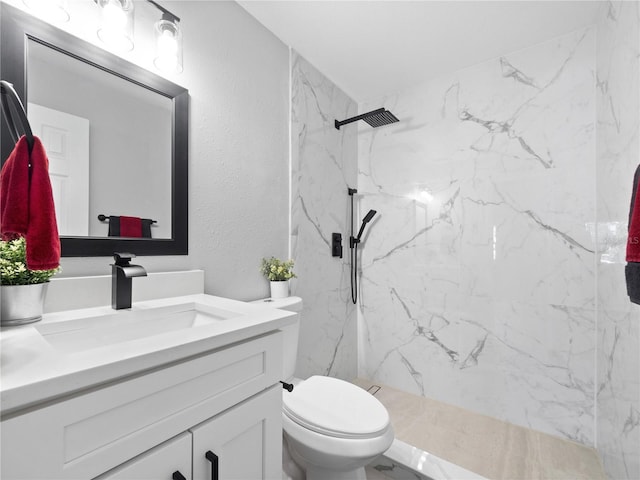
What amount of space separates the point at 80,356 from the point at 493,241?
2097mm

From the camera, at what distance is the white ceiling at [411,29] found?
5.14ft

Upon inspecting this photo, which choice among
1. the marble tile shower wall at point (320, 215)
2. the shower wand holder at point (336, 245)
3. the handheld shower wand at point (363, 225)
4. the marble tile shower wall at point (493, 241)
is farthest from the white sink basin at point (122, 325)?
the marble tile shower wall at point (493, 241)

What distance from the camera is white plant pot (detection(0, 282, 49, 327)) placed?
2.45 feet

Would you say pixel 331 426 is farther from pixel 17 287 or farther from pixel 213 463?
pixel 17 287

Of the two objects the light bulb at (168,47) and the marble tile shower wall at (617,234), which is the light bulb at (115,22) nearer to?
the light bulb at (168,47)

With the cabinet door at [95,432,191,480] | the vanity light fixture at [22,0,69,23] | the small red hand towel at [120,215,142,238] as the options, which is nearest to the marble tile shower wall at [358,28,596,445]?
the small red hand towel at [120,215,142,238]

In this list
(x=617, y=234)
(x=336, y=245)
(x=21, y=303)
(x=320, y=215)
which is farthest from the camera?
(x=336, y=245)

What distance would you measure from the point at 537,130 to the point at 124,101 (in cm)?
215

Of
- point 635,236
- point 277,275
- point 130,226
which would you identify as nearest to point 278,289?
point 277,275

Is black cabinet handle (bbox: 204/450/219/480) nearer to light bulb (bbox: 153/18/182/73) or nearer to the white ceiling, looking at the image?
light bulb (bbox: 153/18/182/73)

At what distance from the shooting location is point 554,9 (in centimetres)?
158

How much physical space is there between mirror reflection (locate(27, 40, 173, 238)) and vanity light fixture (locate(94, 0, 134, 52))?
0.12 m

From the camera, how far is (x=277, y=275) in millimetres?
1662

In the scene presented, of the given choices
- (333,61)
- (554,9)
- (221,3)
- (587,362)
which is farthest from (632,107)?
(221,3)
